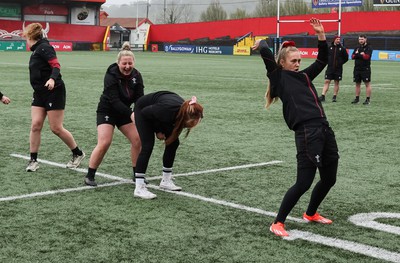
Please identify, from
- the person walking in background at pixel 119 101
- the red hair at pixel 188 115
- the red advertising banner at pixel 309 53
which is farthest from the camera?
the red advertising banner at pixel 309 53

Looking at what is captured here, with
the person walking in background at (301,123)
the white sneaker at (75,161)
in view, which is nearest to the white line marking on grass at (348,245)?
the person walking in background at (301,123)

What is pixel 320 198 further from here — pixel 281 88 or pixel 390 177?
pixel 390 177

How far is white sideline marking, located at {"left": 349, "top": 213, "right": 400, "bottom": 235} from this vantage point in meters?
5.92

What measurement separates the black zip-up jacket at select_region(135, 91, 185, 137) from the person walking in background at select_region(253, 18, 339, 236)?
1.22 metres

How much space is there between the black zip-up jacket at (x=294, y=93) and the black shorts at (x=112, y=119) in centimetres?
237

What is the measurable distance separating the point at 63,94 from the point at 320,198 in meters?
3.82

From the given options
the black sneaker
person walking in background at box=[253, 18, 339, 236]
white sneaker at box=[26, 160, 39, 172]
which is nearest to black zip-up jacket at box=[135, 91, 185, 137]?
the black sneaker

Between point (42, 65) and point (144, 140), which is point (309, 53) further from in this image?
point (144, 140)

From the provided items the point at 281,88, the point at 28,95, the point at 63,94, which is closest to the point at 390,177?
the point at 281,88

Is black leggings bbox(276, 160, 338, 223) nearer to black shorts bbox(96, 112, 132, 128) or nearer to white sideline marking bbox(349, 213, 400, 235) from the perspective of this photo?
Result: white sideline marking bbox(349, 213, 400, 235)

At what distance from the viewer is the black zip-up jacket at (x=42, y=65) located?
8094 millimetres

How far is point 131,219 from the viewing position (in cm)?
618

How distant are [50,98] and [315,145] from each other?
3944 mm

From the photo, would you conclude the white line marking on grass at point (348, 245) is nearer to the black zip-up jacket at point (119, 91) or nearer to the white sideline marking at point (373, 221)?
the white sideline marking at point (373, 221)
